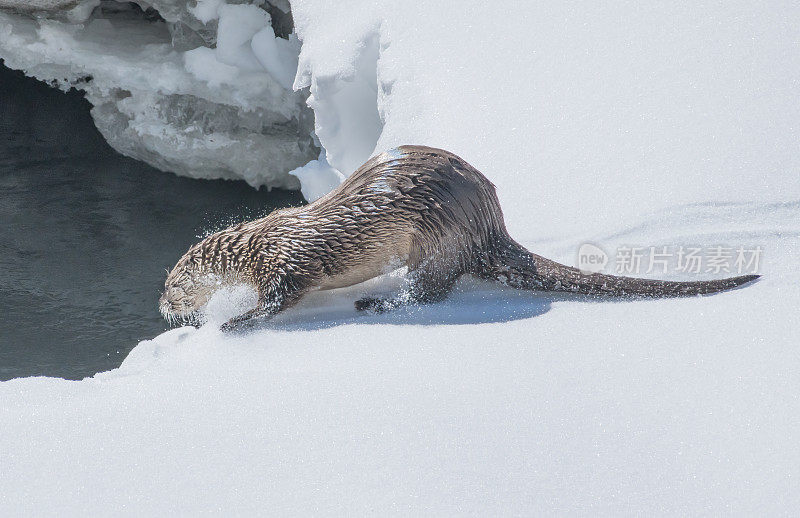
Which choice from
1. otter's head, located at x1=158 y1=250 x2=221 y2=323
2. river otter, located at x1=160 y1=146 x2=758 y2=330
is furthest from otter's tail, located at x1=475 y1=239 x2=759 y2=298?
otter's head, located at x1=158 y1=250 x2=221 y2=323

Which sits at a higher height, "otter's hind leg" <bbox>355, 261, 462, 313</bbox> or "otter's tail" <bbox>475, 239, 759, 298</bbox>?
"otter's tail" <bbox>475, 239, 759, 298</bbox>

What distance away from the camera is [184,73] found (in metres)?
5.44

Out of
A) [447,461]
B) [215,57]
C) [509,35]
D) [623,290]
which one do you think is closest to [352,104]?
[509,35]

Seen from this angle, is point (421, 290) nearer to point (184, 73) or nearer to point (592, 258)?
point (592, 258)

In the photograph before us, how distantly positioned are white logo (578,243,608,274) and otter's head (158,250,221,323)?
4.07 feet

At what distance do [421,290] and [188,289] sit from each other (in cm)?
79

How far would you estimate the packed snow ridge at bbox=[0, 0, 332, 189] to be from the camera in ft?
17.0

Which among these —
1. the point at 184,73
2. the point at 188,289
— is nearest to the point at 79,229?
the point at 184,73

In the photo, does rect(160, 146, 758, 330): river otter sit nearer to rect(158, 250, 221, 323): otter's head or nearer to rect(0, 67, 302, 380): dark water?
rect(158, 250, 221, 323): otter's head

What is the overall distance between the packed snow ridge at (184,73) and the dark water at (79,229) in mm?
293

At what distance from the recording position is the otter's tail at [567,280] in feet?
7.24

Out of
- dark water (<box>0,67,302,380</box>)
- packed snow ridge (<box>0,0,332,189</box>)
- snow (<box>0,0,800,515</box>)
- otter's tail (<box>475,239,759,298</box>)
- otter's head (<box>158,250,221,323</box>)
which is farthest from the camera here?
packed snow ridge (<box>0,0,332,189</box>)

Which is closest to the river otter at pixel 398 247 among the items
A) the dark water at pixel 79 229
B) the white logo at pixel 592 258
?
the white logo at pixel 592 258

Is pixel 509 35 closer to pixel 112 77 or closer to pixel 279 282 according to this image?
pixel 279 282
